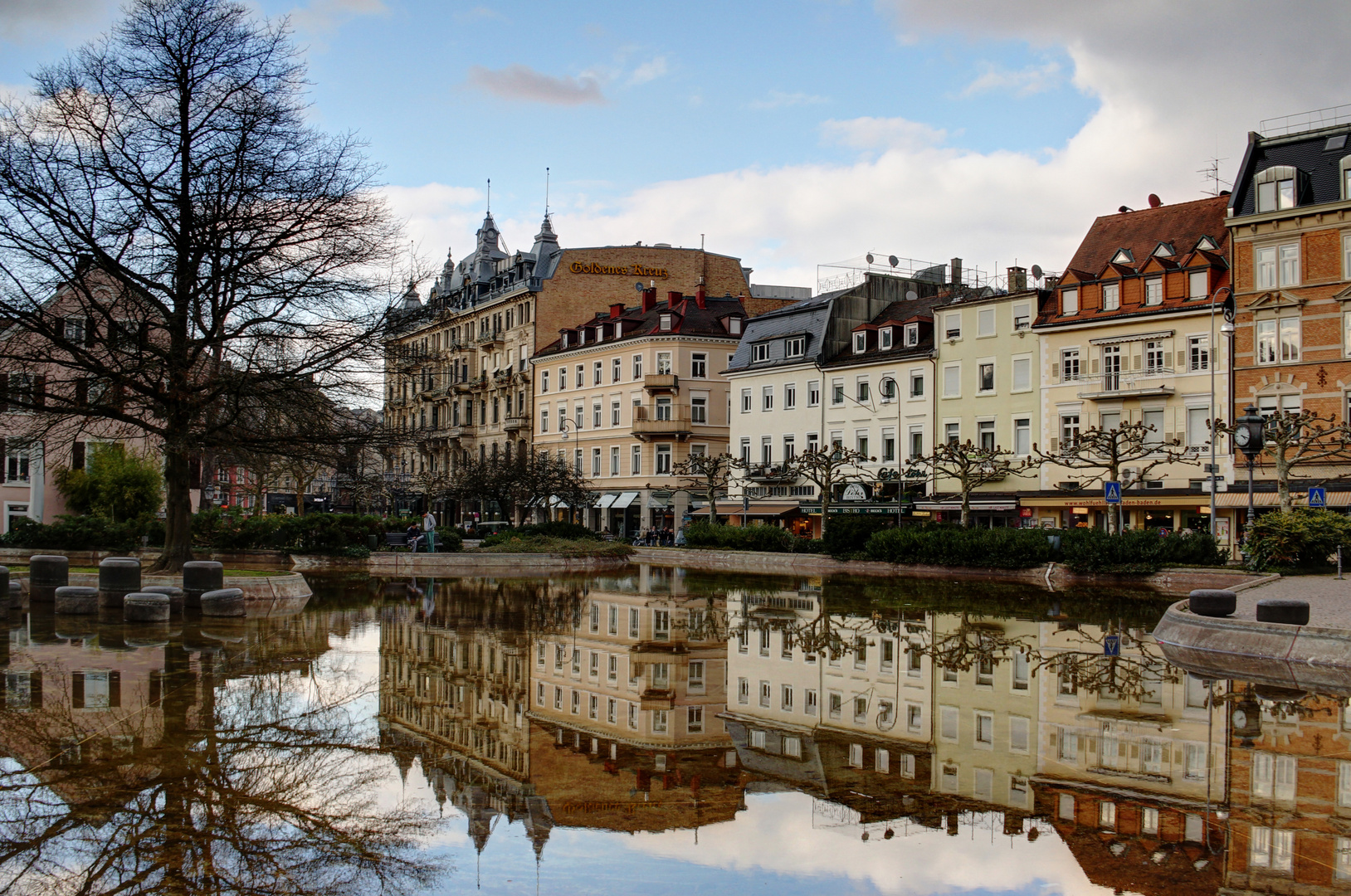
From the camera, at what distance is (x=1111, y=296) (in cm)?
5116

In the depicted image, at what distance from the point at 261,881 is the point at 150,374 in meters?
25.6

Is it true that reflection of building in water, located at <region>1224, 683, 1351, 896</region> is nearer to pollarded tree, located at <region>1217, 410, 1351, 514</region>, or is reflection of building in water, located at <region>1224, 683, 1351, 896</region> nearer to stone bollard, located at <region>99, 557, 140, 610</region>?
stone bollard, located at <region>99, 557, 140, 610</region>

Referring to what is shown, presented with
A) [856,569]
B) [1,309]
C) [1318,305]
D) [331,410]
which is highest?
[1318,305]

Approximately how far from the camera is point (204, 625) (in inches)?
818

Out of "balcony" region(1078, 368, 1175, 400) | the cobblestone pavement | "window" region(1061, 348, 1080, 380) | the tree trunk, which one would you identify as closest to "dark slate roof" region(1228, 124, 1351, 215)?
"balcony" region(1078, 368, 1175, 400)

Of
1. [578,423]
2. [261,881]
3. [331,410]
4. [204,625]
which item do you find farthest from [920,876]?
[578,423]

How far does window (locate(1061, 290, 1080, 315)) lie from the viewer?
5241 centimetres

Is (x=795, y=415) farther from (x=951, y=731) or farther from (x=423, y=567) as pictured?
(x=951, y=731)

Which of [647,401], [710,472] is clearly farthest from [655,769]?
[647,401]

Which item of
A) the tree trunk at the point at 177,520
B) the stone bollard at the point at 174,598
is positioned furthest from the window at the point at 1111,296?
the stone bollard at the point at 174,598

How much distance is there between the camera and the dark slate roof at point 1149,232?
5125cm

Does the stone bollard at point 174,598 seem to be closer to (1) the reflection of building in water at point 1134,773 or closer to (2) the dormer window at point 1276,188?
(1) the reflection of building in water at point 1134,773

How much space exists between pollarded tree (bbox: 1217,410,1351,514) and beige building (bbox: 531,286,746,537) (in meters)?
A: 33.1

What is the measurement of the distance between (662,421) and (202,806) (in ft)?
207
